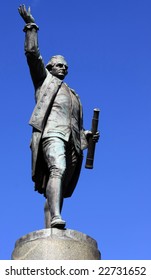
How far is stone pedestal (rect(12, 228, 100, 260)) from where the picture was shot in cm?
1004

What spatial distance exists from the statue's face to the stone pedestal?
3.37 metres

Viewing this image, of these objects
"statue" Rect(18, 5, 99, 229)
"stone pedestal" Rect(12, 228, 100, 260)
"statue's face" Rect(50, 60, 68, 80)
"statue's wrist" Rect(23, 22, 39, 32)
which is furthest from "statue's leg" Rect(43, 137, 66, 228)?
"statue's wrist" Rect(23, 22, 39, 32)

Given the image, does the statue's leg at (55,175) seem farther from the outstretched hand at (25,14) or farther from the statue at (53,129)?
the outstretched hand at (25,14)

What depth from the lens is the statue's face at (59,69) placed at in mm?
12469

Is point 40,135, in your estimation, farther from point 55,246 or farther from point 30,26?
point 55,246

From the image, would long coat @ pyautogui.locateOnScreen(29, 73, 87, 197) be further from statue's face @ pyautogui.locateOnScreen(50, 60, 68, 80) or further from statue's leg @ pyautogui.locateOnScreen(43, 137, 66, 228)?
statue's face @ pyautogui.locateOnScreen(50, 60, 68, 80)

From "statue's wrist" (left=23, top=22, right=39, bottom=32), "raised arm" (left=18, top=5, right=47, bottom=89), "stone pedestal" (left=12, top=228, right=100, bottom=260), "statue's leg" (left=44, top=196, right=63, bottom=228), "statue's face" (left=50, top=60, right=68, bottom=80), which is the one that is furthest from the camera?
"statue's face" (left=50, top=60, right=68, bottom=80)

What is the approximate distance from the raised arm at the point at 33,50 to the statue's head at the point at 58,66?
371 millimetres

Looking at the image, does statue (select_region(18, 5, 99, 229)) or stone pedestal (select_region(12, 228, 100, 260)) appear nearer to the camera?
stone pedestal (select_region(12, 228, 100, 260))

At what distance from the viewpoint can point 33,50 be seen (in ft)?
38.8

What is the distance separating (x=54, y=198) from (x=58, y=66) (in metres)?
2.95

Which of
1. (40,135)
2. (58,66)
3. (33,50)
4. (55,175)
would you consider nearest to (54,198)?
(55,175)
